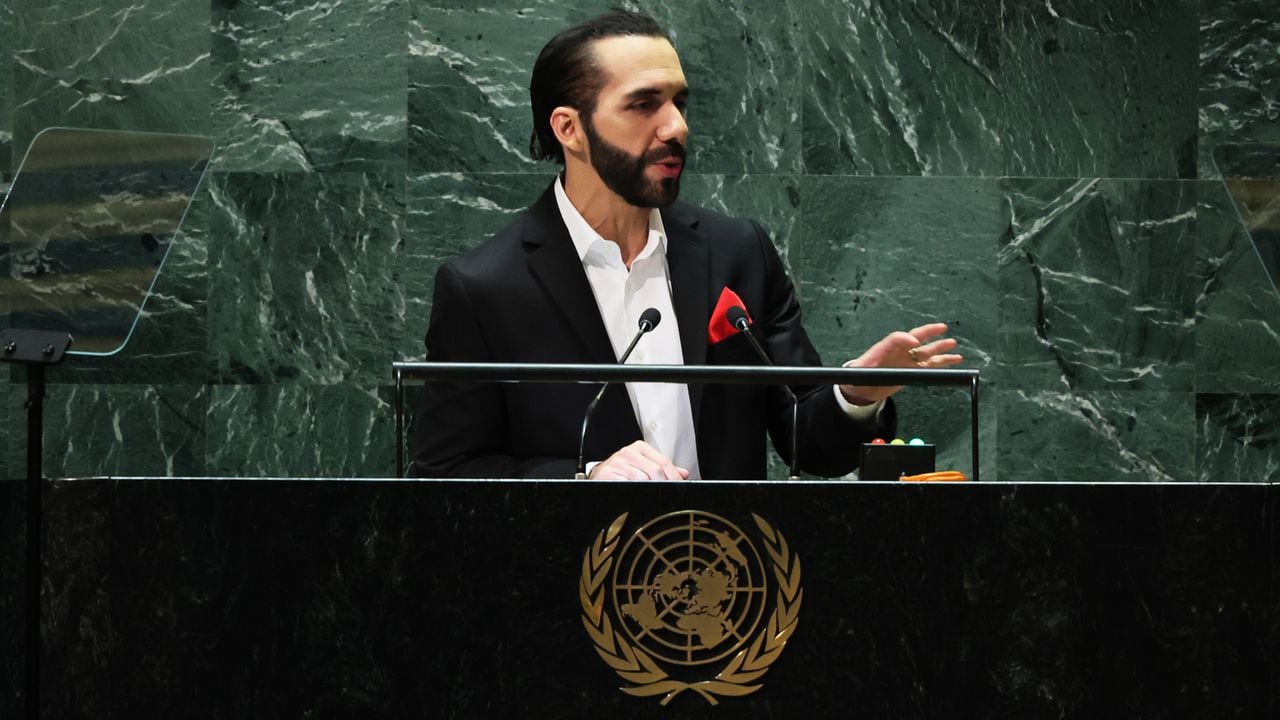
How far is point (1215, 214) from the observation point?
4.50 m

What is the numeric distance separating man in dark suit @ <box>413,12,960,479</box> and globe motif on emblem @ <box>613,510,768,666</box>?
83 cm

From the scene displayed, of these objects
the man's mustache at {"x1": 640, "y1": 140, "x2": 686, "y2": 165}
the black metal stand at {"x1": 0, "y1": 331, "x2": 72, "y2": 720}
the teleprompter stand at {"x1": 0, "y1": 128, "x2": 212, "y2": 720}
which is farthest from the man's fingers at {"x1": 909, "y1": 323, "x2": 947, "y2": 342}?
the black metal stand at {"x1": 0, "y1": 331, "x2": 72, "y2": 720}

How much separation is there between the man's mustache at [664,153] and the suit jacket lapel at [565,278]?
0.23 m

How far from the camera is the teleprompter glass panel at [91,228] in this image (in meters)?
2.21

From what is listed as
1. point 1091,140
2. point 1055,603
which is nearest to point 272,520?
point 1055,603

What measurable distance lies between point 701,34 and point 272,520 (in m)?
2.93

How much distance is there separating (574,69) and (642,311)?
541mm

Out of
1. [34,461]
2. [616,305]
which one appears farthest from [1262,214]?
[34,461]

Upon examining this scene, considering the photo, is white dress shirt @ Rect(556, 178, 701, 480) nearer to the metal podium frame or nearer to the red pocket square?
the red pocket square

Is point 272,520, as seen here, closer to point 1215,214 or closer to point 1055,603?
point 1055,603

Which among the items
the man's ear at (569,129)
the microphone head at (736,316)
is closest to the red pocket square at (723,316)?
the microphone head at (736,316)

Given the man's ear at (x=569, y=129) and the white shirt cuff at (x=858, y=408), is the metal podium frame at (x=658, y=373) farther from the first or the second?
the man's ear at (x=569, y=129)

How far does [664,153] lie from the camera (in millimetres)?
3000

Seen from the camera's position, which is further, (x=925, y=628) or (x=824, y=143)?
(x=824, y=143)
